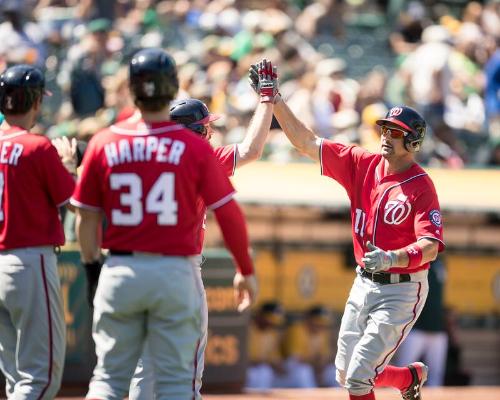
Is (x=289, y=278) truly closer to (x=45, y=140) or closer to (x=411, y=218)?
(x=411, y=218)

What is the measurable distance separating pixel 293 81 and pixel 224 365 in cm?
437

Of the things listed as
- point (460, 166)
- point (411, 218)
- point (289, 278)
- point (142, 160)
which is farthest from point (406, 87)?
point (142, 160)

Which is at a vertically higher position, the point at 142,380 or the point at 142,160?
the point at 142,160

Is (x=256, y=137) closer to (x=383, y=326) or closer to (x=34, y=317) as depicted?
(x=383, y=326)

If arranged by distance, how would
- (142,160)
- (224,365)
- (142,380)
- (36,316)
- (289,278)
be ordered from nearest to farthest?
(142,160), (36,316), (142,380), (224,365), (289,278)

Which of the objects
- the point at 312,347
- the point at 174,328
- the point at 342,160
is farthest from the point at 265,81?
the point at 312,347

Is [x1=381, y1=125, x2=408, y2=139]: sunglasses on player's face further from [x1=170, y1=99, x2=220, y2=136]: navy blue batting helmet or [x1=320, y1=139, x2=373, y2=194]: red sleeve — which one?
[x1=170, y1=99, x2=220, y2=136]: navy blue batting helmet

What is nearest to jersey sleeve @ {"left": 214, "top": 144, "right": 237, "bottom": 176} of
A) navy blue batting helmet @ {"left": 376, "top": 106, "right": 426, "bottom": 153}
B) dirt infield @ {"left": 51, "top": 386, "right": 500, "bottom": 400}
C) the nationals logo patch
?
navy blue batting helmet @ {"left": 376, "top": 106, "right": 426, "bottom": 153}

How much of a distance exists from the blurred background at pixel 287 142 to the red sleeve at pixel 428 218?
14.1 ft

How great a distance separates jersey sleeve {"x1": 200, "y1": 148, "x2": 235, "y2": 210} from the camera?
5801mm

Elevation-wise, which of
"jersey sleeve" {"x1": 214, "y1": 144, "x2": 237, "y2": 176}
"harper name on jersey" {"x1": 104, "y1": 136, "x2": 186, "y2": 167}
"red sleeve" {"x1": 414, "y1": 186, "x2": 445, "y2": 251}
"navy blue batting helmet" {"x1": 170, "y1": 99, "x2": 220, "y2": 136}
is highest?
"navy blue batting helmet" {"x1": 170, "y1": 99, "x2": 220, "y2": 136}

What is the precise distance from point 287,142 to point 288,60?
1769 mm

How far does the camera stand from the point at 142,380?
23.0 feet

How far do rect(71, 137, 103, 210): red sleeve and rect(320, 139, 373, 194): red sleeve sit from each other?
228cm
